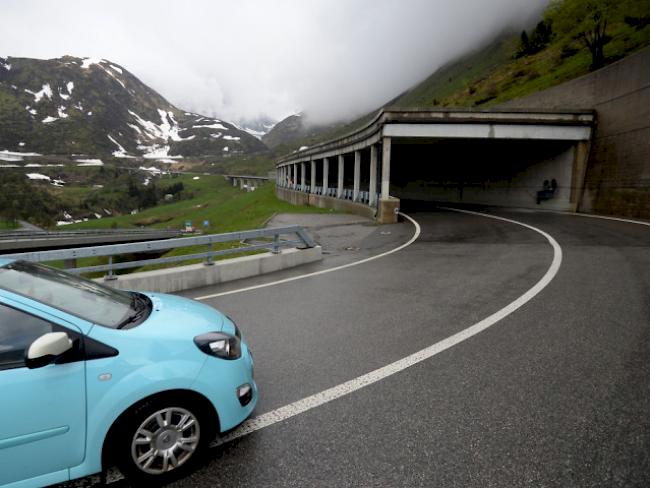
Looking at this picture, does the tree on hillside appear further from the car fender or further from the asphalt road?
the car fender

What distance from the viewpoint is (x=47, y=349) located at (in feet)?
7.25

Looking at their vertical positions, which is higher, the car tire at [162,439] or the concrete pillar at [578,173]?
the concrete pillar at [578,173]

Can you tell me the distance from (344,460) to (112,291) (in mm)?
2459

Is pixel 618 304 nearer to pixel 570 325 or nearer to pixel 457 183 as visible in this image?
pixel 570 325

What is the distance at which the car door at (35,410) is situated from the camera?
218 cm

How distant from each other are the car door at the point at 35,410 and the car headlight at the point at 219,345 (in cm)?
74

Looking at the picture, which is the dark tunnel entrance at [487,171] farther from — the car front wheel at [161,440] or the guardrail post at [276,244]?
the car front wheel at [161,440]

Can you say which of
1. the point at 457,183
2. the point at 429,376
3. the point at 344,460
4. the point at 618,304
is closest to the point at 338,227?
the point at 618,304

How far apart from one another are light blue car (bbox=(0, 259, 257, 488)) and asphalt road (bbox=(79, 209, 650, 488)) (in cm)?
35

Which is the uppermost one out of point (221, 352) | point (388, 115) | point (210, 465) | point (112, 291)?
point (388, 115)

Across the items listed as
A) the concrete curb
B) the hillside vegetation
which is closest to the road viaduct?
the hillside vegetation

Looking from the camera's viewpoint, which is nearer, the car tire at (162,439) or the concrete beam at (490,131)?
the car tire at (162,439)

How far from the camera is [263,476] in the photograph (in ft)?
8.52

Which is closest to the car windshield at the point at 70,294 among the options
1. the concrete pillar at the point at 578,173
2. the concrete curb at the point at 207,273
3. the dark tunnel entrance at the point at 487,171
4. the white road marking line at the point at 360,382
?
the white road marking line at the point at 360,382
